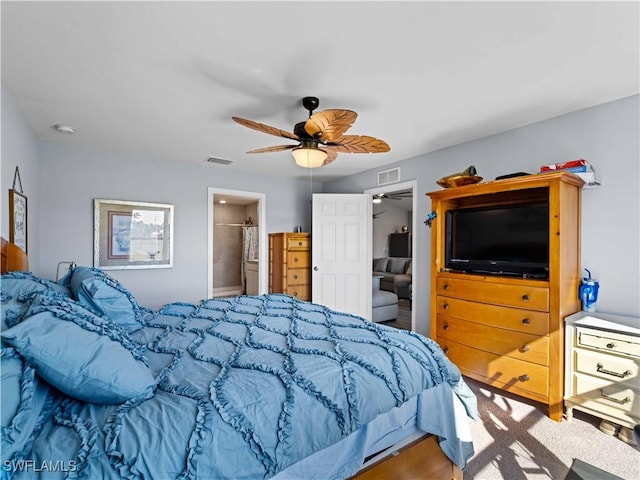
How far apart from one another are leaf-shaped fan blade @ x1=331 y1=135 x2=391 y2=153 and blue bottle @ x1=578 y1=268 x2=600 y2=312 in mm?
1956

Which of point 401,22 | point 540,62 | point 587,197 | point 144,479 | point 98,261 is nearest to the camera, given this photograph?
point 144,479

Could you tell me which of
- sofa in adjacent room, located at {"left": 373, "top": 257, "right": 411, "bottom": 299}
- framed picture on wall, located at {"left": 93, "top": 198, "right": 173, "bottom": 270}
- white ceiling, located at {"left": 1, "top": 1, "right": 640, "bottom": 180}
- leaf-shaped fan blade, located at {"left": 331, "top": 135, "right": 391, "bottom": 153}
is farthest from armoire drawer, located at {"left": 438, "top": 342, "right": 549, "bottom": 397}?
sofa in adjacent room, located at {"left": 373, "top": 257, "right": 411, "bottom": 299}

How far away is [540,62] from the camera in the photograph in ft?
6.68

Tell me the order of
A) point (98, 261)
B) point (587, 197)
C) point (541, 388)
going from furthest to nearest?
1. point (98, 261)
2. point (587, 197)
3. point (541, 388)

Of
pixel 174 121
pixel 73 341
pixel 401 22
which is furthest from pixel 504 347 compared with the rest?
pixel 174 121

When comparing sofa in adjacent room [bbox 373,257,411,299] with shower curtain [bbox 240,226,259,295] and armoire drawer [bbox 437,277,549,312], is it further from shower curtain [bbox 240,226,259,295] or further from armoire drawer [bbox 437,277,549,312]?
armoire drawer [bbox 437,277,549,312]

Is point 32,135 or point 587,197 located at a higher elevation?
point 32,135

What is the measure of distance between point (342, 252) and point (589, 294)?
3009mm

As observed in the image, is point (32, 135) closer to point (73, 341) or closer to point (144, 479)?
point (73, 341)

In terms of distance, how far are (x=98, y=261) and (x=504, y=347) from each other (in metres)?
4.50

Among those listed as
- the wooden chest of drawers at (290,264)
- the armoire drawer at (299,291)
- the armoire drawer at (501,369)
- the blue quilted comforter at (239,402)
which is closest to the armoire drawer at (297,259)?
A: the wooden chest of drawers at (290,264)

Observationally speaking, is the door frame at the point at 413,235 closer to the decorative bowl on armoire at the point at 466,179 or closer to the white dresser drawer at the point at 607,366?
the decorative bowl on armoire at the point at 466,179

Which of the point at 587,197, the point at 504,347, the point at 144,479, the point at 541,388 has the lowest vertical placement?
the point at 541,388

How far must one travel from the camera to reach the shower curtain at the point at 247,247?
714 cm
